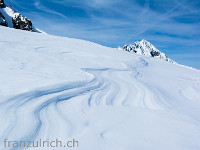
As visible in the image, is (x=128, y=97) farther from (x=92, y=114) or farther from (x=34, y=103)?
(x=34, y=103)

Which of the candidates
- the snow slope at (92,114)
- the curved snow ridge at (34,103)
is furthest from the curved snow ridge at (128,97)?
the curved snow ridge at (34,103)

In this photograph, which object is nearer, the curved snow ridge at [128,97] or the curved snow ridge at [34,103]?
the curved snow ridge at [34,103]

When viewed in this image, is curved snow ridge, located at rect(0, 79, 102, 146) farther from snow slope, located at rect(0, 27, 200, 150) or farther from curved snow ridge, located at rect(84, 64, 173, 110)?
curved snow ridge, located at rect(84, 64, 173, 110)

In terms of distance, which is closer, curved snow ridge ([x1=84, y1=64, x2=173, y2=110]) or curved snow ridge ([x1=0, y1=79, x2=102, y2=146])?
curved snow ridge ([x1=0, y1=79, x2=102, y2=146])

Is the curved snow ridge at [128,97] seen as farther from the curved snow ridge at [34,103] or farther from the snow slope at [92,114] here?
the curved snow ridge at [34,103]

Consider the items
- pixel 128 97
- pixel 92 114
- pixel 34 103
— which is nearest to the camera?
pixel 34 103

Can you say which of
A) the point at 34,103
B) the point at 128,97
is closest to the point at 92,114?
the point at 34,103

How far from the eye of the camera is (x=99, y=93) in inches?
127

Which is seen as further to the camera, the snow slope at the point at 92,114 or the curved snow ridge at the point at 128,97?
the curved snow ridge at the point at 128,97

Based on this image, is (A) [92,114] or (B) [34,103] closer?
(B) [34,103]

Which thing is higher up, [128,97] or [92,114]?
[128,97]

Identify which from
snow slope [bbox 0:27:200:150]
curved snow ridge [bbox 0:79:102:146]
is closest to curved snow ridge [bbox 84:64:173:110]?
snow slope [bbox 0:27:200:150]

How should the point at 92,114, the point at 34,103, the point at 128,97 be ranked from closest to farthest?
the point at 34,103
the point at 92,114
the point at 128,97

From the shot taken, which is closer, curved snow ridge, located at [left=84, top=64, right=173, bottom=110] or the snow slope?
the snow slope
